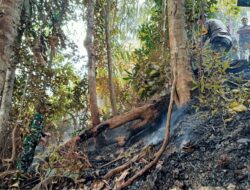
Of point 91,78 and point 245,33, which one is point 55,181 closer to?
point 91,78

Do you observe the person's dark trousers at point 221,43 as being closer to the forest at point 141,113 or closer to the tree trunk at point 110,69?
the forest at point 141,113

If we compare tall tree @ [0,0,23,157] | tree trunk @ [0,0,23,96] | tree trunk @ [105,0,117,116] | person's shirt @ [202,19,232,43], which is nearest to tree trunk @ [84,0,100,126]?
tree trunk @ [105,0,117,116]

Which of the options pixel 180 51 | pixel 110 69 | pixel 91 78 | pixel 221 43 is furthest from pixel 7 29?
pixel 221 43

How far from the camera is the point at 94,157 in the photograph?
500 cm

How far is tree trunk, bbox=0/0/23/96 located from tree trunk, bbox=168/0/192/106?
2.33 metres

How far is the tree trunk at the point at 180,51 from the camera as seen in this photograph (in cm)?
432

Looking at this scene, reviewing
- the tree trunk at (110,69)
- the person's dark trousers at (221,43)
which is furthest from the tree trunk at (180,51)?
the tree trunk at (110,69)

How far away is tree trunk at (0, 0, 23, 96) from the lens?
314cm

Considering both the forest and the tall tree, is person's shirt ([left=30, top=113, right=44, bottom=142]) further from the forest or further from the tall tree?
the tall tree

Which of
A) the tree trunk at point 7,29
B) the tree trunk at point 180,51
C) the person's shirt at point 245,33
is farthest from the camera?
the person's shirt at point 245,33

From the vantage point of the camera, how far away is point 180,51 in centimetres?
448

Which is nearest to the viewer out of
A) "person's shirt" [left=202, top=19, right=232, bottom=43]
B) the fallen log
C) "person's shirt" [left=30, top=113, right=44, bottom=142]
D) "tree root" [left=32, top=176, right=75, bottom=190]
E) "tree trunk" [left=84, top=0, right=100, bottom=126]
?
"tree root" [left=32, top=176, right=75, bottom=190]

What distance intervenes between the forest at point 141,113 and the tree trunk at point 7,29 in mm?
11

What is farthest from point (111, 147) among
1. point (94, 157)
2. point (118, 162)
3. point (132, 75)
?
point (132, 75)
